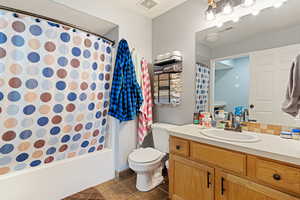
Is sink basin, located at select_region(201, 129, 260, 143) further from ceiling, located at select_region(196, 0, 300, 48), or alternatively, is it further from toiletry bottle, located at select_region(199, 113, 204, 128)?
ceiling, located at select_region(196, 0, 300, 48)

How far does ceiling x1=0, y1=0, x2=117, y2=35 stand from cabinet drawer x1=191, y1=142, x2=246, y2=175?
191 centimetres

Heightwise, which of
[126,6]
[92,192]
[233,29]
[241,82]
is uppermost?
[126,6]

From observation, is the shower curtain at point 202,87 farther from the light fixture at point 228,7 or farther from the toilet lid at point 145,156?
the toilet lid at point 145,156

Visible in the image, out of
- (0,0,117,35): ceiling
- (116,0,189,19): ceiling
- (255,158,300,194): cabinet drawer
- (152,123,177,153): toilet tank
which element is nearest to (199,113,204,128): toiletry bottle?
(152,123,177,153): toilet tank

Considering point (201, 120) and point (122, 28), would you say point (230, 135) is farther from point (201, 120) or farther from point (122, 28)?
point (122, 28)

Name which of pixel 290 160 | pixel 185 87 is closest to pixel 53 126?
pixel 185 87

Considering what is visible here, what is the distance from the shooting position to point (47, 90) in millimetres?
1397

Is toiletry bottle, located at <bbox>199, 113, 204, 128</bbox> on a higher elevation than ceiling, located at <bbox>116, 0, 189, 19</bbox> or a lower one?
lower

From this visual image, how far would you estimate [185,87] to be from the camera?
6.35 feet

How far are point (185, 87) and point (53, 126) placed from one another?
1.66m

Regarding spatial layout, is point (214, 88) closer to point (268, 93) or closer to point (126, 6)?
point (268, 93)

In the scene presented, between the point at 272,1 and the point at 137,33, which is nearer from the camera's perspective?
the point at 272,1

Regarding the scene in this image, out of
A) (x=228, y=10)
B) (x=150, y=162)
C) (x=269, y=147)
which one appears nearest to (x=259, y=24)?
(x=228, y=10)

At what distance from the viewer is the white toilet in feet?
5.23
